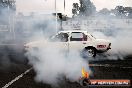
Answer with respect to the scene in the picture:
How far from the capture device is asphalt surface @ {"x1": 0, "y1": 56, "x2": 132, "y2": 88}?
8.69 m

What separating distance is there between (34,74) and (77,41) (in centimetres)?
506

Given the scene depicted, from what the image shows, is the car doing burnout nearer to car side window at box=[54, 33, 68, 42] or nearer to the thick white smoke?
car side window at box=[54, 33, 68, 42]

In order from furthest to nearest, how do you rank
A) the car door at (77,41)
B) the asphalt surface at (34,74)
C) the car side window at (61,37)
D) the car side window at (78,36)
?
the car side window at (78,36) < the car side window at (61,37) < the car door at (77,41) < the asphalt surface at (34,74)

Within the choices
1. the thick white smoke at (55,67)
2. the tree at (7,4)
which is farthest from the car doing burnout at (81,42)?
the tree at (7,4)

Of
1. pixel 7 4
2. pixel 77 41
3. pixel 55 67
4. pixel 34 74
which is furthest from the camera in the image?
pixel 7 4

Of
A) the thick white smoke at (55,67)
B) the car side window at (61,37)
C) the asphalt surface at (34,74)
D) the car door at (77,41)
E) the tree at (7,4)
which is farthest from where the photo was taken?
the tree at (7,4)

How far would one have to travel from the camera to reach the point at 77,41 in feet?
49.5

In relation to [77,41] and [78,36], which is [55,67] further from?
[78,36]

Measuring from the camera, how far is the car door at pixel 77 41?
14.9 m

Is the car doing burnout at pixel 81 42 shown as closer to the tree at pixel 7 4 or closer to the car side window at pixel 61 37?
the car side window at pixel 61 37

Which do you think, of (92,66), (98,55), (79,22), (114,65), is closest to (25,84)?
(92,66)

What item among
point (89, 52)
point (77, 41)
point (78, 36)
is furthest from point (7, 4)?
point (89, 52)

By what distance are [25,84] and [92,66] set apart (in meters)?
4.28

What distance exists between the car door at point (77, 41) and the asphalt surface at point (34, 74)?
1722 mm
